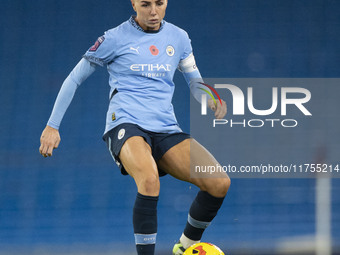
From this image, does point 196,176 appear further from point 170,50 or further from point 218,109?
point 170,50

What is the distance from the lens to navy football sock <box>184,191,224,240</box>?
3409mm

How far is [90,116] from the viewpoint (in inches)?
237

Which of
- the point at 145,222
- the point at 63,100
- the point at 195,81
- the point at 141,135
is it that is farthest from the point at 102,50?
the point at 145,222

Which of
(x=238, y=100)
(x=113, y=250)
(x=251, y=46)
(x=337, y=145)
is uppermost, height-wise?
(x=251, y=46)

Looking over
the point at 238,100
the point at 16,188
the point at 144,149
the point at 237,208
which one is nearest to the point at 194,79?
the point at 144,149

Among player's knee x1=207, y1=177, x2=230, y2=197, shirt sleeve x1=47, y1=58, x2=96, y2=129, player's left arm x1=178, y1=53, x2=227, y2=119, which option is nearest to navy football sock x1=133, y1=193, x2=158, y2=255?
player's knee x1=207, y1=177, x2=230, y2=197

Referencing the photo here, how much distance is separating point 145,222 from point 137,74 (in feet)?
2.60

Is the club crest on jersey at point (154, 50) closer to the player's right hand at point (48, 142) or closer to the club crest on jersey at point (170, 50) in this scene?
the club crest on jersey at point (170, 50)

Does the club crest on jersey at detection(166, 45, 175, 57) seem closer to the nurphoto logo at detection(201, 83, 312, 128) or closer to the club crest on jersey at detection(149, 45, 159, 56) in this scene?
the club crest on jersey at detection(149, 45, 159, 56)

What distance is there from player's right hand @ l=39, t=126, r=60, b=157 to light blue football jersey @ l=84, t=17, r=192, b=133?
28 cm

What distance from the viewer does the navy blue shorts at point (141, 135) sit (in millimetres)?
3229

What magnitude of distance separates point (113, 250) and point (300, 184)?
6.19 ft

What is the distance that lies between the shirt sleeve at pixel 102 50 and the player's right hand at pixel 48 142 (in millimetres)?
419

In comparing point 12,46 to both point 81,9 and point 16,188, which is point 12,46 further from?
point 16,188
